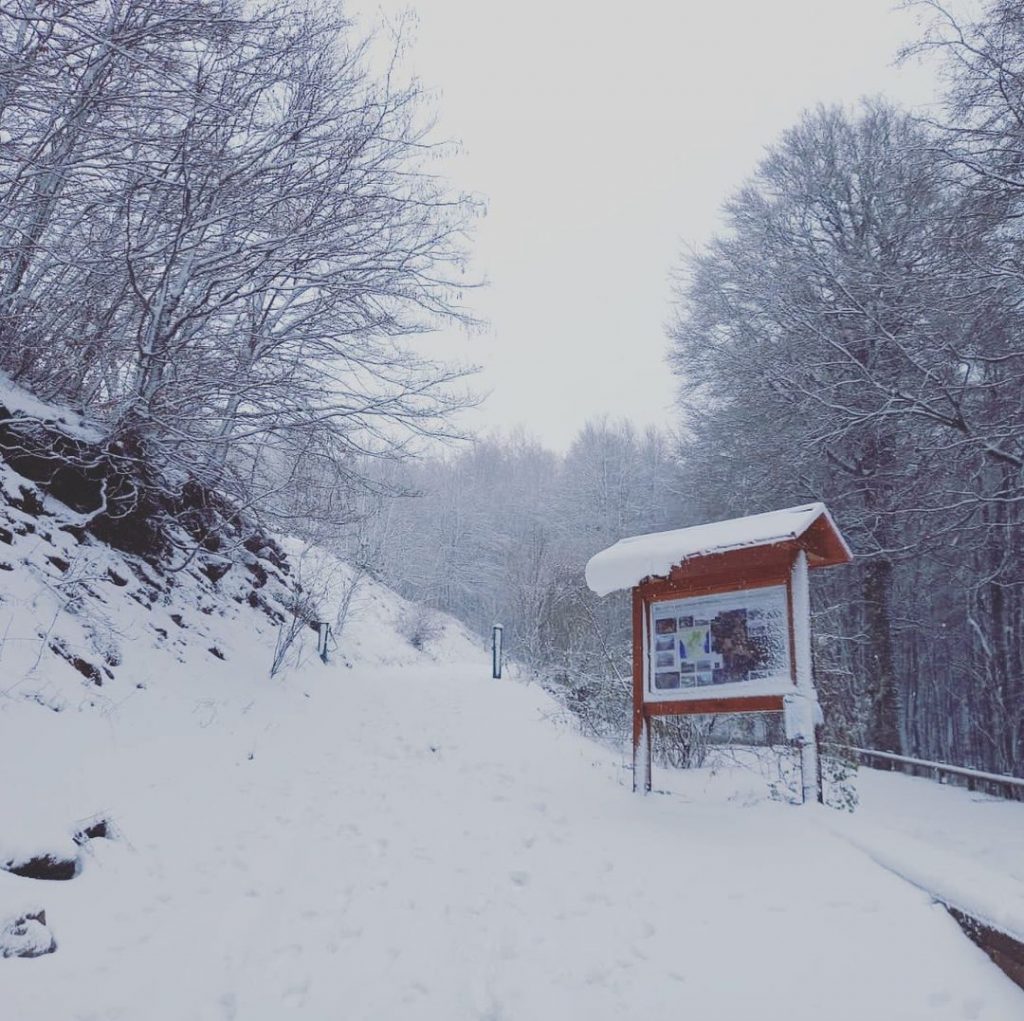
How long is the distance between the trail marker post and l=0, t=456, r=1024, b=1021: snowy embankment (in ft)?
2.82

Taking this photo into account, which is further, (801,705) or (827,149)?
(827,149)

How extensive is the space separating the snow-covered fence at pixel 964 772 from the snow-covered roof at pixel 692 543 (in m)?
4.96

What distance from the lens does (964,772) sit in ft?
33.3

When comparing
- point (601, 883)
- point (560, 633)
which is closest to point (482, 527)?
point (560, 633)

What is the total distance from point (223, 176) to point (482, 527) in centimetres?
3204

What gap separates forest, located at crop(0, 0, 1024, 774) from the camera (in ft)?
19.5

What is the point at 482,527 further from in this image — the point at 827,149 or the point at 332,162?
the point at 332,162

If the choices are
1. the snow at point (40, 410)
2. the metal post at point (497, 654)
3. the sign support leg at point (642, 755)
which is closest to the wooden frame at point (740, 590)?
the sign support leg at point (642, 755)

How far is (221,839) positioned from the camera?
4.36 metres

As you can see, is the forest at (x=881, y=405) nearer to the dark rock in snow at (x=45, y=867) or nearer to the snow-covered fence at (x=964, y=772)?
the snow-covered fence at (x=964, y=772)

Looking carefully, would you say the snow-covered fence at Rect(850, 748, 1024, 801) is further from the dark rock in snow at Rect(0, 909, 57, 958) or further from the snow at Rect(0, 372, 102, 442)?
the snow at Rect(0, 372, 102, 442)

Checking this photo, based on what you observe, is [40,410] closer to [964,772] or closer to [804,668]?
[804,668]

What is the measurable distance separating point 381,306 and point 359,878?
6297 millimetres

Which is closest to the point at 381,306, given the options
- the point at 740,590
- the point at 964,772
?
the point at 740,590
